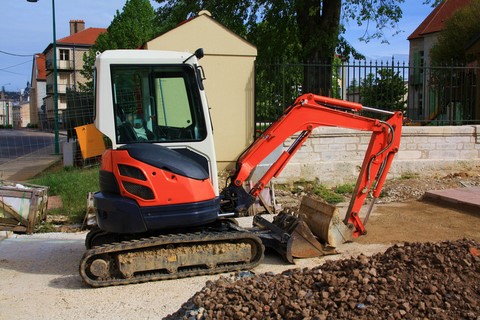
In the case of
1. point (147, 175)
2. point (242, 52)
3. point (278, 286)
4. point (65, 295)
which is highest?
point (242, 52)

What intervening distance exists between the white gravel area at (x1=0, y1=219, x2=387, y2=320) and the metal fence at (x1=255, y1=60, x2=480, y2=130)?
220 inches

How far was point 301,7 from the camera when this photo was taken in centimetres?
1423

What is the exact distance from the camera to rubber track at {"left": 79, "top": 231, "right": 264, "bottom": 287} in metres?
5.25

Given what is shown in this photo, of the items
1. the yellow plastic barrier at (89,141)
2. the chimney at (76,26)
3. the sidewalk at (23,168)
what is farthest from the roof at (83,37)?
the yellow plastic barrier at (89,141)

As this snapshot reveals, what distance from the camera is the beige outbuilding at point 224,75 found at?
11.3m

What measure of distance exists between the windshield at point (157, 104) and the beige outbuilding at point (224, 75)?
5739 mm

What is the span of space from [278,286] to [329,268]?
0.67 m

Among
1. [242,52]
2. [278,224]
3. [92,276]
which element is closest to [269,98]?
[242,52]

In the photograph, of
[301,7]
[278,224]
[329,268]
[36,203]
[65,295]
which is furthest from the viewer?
[301,7]

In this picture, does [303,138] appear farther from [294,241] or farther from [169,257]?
[169,257]

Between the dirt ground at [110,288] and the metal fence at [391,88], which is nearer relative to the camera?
the dirt ground at [110,288]

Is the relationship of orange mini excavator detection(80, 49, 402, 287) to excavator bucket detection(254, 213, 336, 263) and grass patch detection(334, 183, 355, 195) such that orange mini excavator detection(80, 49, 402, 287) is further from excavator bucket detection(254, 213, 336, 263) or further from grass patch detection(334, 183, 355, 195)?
grass patch detection(334, 183, 355, 195)

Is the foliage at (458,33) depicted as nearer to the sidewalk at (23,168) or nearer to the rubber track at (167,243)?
the sidewalk at (23,168)

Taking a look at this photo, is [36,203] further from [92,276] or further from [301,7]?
[301,7]
